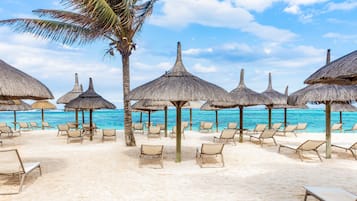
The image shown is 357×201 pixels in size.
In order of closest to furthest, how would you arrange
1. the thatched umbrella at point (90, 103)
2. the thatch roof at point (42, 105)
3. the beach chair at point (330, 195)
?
the beach chair at point (330, 195) → the thatched umbrella at point (90, 103) → the thatch roof at point (42, 105)

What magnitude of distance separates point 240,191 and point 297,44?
698 inches

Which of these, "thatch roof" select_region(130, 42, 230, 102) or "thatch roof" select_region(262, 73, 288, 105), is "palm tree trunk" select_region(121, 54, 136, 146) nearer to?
"thatch roof" select_region(130, 42, 230, 102)

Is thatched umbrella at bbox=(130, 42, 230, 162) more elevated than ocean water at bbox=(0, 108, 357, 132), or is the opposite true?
thatched umbrella at bbox=(130, 42, 230, 162)

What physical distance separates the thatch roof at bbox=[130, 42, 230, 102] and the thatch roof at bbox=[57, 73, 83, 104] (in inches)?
352

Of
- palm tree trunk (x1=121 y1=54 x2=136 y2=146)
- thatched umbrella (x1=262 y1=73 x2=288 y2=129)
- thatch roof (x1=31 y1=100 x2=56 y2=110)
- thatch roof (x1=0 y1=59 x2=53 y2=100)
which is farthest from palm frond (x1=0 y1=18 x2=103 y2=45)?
thatch roof (x1=31 y1=100 x2=56 y2=110)

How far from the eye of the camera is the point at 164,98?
263 inches

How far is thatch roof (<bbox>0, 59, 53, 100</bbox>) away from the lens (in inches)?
184

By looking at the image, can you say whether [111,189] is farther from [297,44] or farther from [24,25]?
[297,44]

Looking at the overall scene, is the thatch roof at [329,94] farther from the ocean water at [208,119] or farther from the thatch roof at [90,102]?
the ocean water at [208,119]

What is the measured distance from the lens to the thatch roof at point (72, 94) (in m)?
15.0

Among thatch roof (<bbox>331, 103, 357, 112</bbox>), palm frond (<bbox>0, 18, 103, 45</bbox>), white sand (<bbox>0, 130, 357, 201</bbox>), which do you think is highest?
palm frond (<bbox>0, 18, 103, 45</bbox>)

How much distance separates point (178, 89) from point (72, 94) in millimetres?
10461

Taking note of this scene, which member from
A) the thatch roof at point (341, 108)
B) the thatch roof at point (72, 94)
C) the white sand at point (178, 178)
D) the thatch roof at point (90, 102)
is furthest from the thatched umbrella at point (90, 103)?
the thatch roof at point (341, 108)

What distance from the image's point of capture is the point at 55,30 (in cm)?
969
